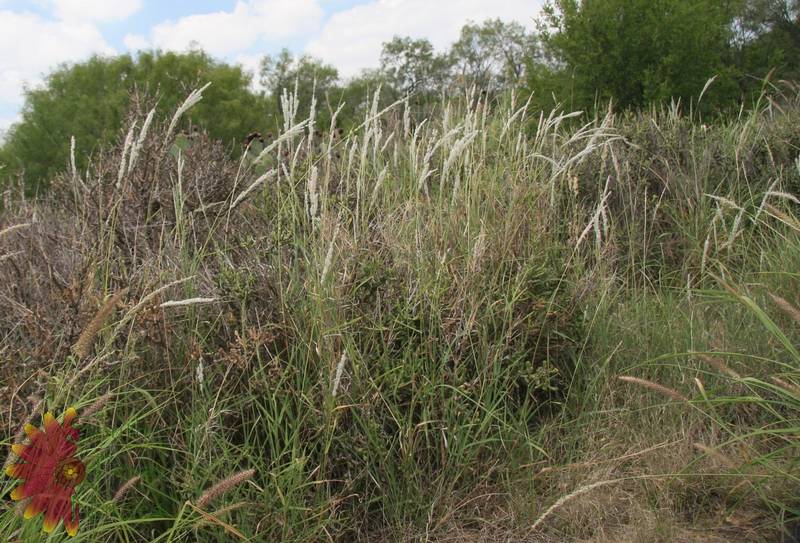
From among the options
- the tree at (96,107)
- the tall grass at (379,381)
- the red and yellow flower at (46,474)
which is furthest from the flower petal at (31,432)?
the tree at (96,107)

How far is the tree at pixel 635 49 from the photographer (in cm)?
729

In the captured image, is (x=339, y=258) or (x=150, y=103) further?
(x=150, y=103)

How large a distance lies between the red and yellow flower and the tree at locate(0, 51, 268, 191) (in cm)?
980

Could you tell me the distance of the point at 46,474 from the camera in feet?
4.83

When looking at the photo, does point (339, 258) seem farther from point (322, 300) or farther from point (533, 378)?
point (533, 378)

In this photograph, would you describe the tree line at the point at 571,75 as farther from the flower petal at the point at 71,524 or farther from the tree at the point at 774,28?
the flower petal at the point at 71,524

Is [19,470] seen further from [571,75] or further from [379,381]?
[571,75]

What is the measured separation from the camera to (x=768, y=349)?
2.83 m

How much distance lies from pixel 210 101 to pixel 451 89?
1160cm

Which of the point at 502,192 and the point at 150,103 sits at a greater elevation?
the point at 150,103

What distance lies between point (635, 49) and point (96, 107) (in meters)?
9.31

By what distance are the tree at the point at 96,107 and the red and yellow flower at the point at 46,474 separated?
9800mm

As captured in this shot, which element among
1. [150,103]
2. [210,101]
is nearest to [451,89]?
[150,103]

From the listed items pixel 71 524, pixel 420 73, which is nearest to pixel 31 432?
pixel 71 524
